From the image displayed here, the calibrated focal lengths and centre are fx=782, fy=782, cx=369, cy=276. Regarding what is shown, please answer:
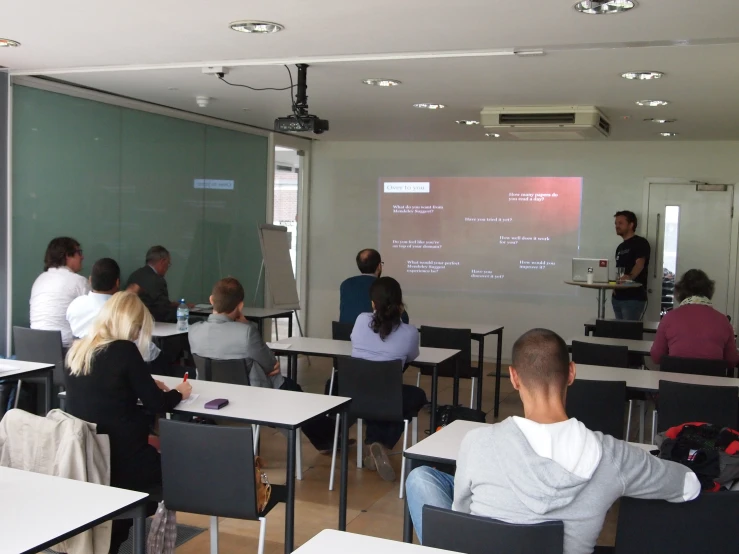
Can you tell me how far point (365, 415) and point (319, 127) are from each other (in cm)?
235

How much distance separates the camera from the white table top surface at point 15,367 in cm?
422

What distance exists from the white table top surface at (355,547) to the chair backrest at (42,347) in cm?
367

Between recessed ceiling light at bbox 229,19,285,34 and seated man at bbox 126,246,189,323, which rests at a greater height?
recessed ceiling light at bbox 229,19,285,34

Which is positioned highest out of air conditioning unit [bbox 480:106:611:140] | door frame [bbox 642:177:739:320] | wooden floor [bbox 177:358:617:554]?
air conditioning unit [bbox 480:106:611:140]

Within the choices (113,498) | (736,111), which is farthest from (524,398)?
(736,111)

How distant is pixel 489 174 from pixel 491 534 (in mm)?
7928

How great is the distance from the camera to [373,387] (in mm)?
4613

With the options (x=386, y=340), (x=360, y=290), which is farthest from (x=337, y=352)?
(x=360, y=290)

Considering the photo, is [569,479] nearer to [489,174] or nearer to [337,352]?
[337,352]

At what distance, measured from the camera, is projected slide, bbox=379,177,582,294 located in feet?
30.8

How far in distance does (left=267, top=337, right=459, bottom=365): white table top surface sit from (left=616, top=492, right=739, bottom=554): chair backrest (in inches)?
110

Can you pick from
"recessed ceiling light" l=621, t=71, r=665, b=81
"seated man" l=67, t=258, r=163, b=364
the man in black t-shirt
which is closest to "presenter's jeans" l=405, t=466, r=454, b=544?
"seated man" l=67, t=258, r=163, b=364

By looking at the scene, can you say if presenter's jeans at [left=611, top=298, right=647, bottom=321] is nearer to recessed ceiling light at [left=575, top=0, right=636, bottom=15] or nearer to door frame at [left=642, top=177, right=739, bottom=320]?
door frame at [left=642, top=177, right=739, bottom=320]

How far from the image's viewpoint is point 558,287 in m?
9.41
